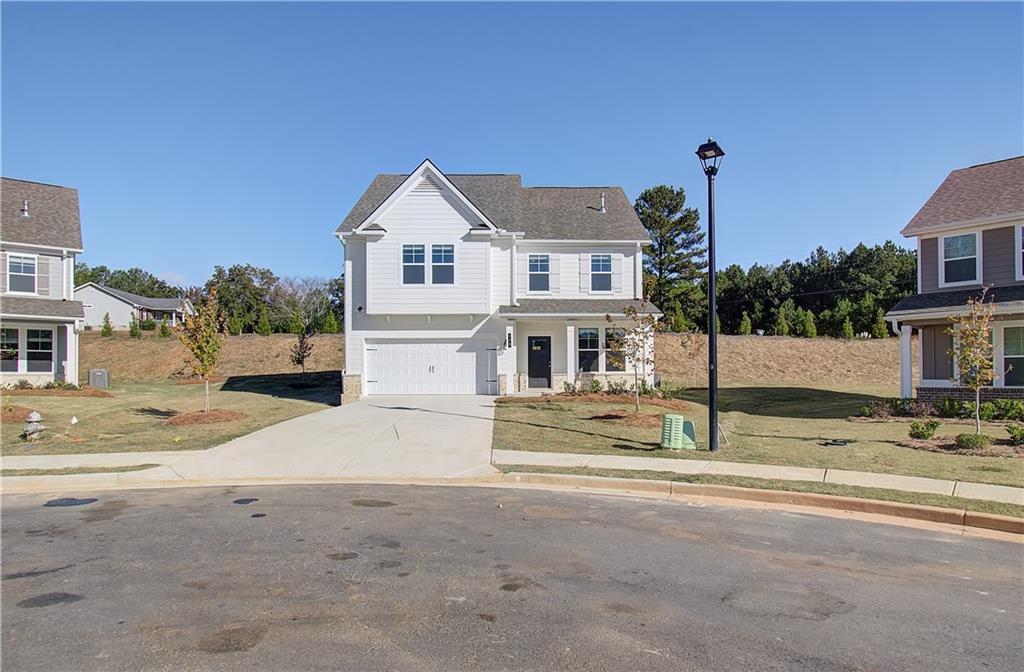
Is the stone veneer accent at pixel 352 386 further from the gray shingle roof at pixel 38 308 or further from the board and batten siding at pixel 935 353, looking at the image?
the board and batten siding at pixel 935 353

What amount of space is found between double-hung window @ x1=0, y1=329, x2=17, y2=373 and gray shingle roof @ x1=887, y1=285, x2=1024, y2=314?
33.8 metres

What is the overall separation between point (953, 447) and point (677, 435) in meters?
5.82

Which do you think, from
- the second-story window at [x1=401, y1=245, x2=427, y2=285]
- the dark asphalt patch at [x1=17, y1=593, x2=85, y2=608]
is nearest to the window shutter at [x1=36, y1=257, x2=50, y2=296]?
the second-story window at [x1=401, y1=245, x2=427, y2=285]

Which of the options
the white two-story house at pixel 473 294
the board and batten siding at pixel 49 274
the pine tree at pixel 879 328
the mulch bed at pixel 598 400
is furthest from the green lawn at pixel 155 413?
the pine tree at pixel 879 328

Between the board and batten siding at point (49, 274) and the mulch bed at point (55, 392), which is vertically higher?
the board and batten siding at point (49, 274)

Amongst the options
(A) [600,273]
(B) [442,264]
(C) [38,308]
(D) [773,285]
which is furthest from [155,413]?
(D) [773,285]

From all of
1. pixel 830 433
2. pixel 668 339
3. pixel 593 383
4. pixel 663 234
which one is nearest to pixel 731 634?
pixel 830 433

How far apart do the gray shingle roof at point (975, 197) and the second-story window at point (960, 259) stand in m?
0.77

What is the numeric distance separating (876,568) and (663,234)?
1928 inches

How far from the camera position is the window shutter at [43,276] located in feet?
95.5

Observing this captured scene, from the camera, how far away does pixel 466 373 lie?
26.6m

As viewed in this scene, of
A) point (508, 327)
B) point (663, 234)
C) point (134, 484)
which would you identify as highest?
point (663, 234)

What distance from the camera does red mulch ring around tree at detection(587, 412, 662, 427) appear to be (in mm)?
18141

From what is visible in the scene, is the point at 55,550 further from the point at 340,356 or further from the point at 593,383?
the point at 340,356
